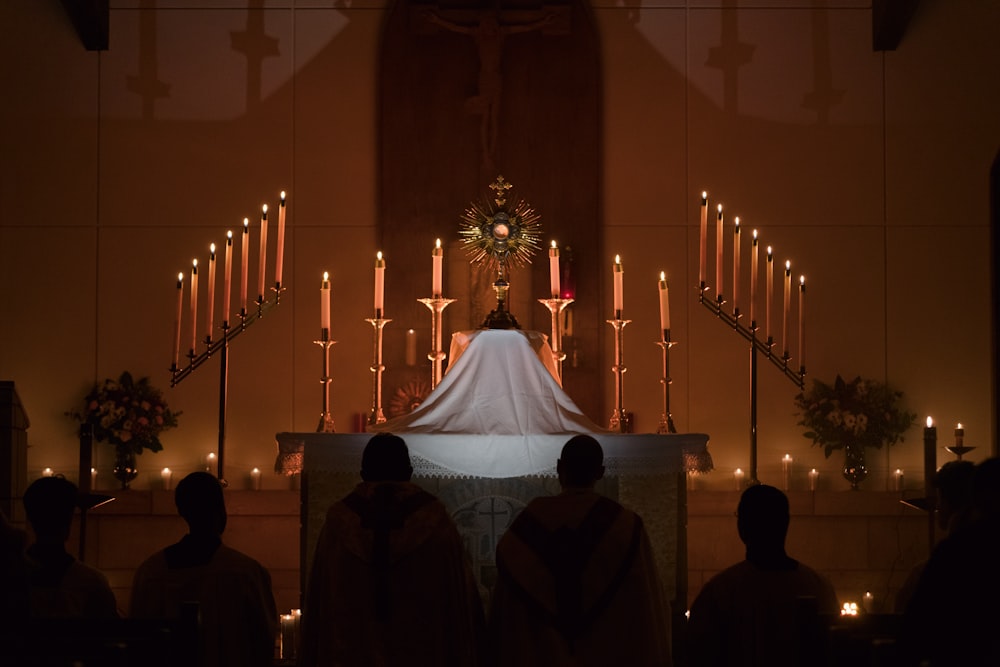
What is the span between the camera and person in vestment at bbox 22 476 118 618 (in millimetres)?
4367

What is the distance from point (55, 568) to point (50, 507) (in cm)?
20

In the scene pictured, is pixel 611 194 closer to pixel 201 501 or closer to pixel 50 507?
pixel 201 501

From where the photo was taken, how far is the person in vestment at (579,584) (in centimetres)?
467

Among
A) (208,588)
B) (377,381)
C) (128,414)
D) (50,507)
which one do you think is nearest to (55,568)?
(50,507)

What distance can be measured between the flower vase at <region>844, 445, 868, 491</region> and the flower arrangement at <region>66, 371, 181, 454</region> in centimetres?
425

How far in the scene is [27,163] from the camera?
31.5 feet

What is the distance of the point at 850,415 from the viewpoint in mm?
9031

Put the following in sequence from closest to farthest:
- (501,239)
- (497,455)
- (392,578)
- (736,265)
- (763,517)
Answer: (763,517) < (392,578) < (497,455) < (501,239) < (736,265)

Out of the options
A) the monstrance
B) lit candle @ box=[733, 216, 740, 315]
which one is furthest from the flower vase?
the monstrance

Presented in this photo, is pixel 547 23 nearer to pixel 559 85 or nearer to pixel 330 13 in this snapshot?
pixel 559 85

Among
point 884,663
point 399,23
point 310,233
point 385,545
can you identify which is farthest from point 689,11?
point 884,663

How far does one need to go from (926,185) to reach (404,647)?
19.8 feet

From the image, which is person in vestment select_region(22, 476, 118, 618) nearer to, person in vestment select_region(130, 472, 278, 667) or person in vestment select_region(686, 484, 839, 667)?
person in vestment select_region(130, 472, 278, 667)

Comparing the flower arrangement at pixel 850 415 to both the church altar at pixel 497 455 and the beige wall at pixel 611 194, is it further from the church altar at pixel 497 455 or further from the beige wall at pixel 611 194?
the church altar at pixel 497 455
